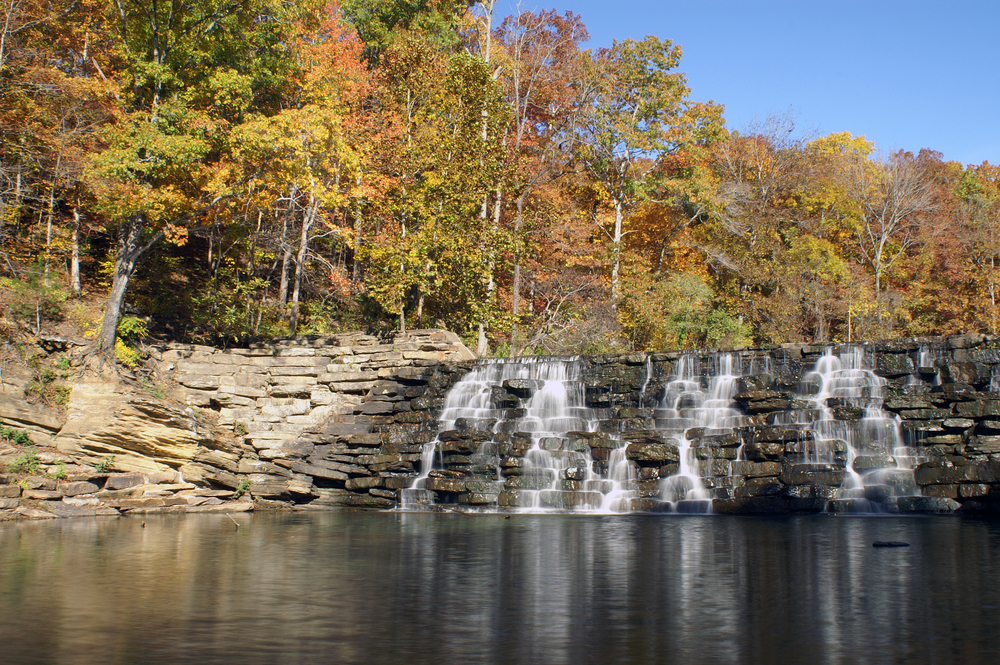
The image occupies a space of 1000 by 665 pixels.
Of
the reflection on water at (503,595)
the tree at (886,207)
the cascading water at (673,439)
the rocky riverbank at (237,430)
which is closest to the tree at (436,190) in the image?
the rocky riverbank at (237,430)

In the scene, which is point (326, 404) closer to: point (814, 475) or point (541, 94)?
point (814, 475)

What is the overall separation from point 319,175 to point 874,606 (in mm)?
20642

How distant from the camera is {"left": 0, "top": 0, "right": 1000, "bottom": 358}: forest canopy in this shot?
23.0m

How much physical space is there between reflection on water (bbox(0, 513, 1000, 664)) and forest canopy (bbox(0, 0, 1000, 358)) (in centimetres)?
1191

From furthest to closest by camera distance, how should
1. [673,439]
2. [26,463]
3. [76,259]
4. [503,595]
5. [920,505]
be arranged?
[76,259], [673,439], [26,463], [920,505], [503,595]

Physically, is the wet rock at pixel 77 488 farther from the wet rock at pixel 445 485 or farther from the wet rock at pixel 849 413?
the wet rock at pixel 849 413

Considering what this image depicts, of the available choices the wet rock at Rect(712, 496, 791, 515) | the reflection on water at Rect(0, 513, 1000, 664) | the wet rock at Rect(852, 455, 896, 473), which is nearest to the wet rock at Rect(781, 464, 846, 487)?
the wet rock at Rect(852, 455, 896, 473)

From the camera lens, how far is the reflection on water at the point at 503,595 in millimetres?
6797

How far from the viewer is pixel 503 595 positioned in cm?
921

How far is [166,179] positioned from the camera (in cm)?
2361

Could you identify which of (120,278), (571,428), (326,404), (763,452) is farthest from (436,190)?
(763,452)

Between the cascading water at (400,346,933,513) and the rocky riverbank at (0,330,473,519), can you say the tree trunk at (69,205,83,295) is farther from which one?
the cascading water at (400,346,933,513)

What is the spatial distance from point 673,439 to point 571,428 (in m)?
2.85

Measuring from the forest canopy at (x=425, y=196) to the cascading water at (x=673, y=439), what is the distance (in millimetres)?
6738
